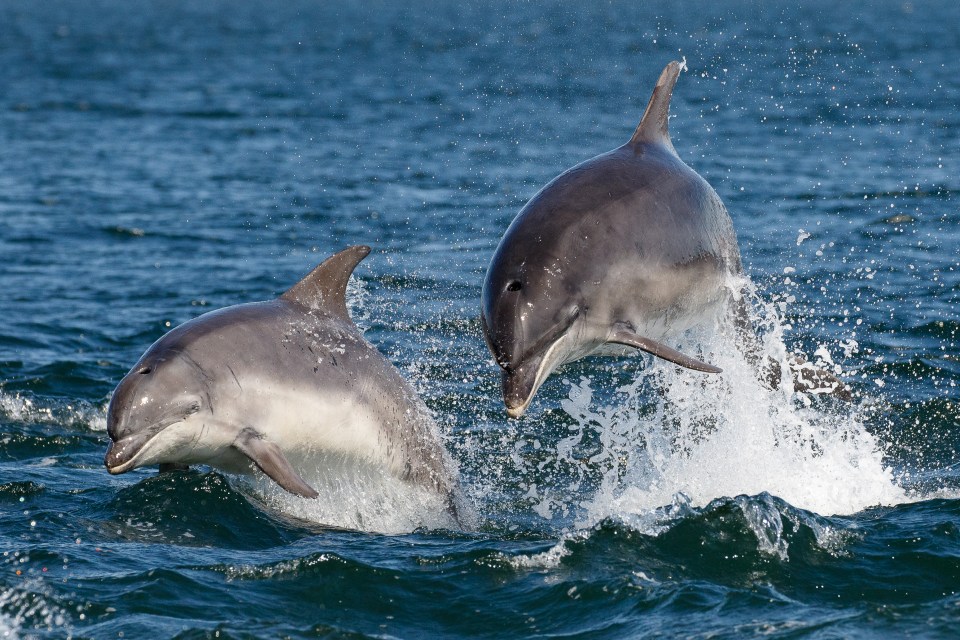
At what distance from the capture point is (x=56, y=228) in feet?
71.6

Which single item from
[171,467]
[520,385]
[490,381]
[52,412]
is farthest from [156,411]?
[490,381]

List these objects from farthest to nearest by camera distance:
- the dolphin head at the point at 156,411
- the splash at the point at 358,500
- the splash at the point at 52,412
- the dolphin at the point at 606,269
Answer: the splash at the point at 52,412 → the splash at the point at 358,500 → the dolphin head at the point at 156,411 → the dolphin at the point at 606,269

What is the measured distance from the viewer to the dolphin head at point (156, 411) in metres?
8.62

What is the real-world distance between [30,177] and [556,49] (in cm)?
3863

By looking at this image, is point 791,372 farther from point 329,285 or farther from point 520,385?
point 329,285

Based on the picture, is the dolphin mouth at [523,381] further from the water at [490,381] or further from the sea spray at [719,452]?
the sea spray at [719,452]

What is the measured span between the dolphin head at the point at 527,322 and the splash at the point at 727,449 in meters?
1.51

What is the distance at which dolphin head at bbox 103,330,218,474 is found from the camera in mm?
8617

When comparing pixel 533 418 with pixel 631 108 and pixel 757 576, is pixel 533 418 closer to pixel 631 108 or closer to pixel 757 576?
pixel 757 576

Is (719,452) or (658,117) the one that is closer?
(658,117)

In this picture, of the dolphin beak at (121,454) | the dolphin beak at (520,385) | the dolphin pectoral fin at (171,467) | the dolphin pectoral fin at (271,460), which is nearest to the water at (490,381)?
the dolphin pectoral fin at (171,467)

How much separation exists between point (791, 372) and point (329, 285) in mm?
3651

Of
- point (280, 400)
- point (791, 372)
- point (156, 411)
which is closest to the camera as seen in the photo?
point (156, 411)

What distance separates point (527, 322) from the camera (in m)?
7.74
